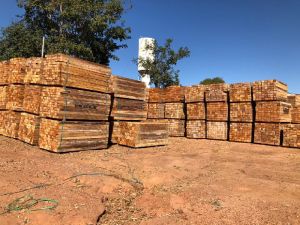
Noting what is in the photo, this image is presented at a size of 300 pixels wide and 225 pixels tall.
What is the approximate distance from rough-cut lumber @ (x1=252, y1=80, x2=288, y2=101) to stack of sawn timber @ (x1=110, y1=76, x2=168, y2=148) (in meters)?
4.66

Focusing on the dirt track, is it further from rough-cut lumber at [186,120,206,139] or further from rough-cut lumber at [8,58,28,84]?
rough-cut lumber at [186,120,206,139]

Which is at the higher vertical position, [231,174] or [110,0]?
[110,0]

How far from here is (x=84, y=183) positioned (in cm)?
577

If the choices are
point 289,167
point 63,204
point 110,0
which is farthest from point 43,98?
point 110,0

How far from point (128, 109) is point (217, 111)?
202 inches

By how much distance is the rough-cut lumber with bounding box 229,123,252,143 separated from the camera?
42.3 ft

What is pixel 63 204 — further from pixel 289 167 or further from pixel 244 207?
pixel 289 167

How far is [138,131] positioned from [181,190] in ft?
14.7

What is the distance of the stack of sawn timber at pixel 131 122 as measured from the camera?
1012 centimetres

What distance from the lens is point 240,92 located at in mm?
13086

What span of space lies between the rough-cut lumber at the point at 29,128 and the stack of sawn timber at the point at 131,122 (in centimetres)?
284

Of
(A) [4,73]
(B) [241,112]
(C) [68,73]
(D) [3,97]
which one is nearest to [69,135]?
(C) [68,73]

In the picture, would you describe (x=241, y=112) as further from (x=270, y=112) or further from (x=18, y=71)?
(x=18, y=71)

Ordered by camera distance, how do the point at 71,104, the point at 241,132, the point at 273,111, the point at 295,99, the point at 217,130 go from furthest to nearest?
the point at 295,99
the point at 217,130
the point at 241,132
the point at 273,111
the point at 71,104
